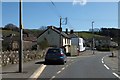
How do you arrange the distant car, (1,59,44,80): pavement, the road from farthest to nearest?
1. the distant car
2. the road
3. (1,59,44,80): pavement

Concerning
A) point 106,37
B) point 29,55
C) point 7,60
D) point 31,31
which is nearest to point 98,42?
point 106,37

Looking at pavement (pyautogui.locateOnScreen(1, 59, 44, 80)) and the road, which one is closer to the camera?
pavement (pyautogui.locateOnScreen(1, 59, 44, 80))

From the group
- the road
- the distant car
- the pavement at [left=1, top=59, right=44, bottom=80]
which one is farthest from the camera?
the distant car

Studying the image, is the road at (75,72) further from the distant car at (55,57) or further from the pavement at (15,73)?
the distant car at (55,57)

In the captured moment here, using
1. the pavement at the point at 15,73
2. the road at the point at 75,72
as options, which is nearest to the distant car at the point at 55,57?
the road at the point at 75,72

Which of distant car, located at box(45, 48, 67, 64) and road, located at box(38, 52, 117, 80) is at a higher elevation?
distant car, located at box(45, 48, 67, 64)

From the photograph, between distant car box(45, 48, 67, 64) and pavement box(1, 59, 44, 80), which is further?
distant car box(45, 48, 67, 64)

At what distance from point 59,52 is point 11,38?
74.1 m

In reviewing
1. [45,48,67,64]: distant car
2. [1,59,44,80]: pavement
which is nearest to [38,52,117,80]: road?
[1,59,44,80]: pavement

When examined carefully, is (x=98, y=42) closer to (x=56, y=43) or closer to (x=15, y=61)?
(x=56, y=43)

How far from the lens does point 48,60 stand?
32.2 meters

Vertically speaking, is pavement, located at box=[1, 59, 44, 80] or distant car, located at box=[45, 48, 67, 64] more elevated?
distant car, located at box=[45, 48, 67, 64]

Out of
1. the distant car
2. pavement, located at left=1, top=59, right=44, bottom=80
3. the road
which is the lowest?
the road

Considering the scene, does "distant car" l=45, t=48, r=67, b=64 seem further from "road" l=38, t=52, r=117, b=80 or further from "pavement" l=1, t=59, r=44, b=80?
"pavement" l=1, t=59, r=44, b=80
